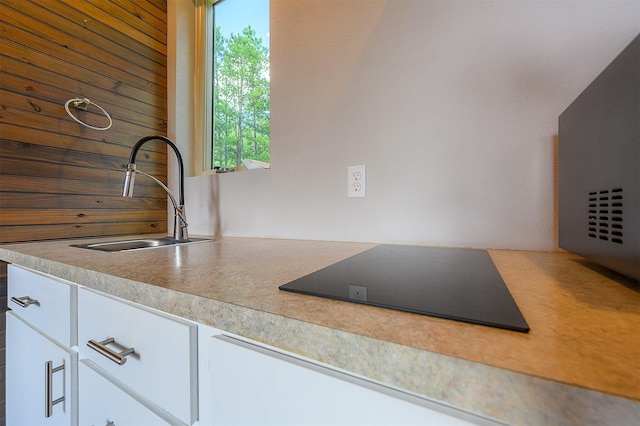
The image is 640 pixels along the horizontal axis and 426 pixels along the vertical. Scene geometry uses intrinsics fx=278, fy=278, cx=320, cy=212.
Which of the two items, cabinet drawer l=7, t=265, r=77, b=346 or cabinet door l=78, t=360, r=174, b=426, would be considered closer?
cabinet door l=78, t=360, r=174, b=426

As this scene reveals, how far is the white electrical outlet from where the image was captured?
39.4 inches

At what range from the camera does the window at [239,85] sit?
1408 mm

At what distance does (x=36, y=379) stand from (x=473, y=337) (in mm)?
1147

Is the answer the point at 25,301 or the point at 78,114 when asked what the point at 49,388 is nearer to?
the point at 25,301

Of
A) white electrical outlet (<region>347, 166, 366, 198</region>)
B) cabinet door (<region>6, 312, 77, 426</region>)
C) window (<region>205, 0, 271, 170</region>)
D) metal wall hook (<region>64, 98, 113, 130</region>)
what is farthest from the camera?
window (<region>205, 0, 271, 170</region>)

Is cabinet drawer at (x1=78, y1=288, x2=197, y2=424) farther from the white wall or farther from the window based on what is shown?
the window

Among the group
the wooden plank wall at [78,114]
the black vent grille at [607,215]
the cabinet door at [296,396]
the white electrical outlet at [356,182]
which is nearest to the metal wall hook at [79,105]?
the wooden plank wall at [78,114]

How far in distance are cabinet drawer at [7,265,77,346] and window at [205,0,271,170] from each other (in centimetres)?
90

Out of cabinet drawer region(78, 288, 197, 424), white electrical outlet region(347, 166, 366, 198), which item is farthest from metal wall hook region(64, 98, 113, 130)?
white electrical outlet region(347, 166, 366, 198)

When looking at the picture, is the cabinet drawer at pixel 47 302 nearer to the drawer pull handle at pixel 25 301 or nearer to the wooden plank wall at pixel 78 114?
the drawer pull handle at pixel 25 301

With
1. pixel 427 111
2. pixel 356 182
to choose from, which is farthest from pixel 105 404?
pixel 427 111

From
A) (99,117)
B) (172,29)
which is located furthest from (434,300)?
(172,29)

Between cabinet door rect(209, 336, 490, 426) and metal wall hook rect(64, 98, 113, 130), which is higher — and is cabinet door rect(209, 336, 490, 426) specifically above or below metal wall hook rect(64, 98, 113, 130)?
below

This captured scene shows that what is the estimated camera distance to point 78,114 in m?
1.20
